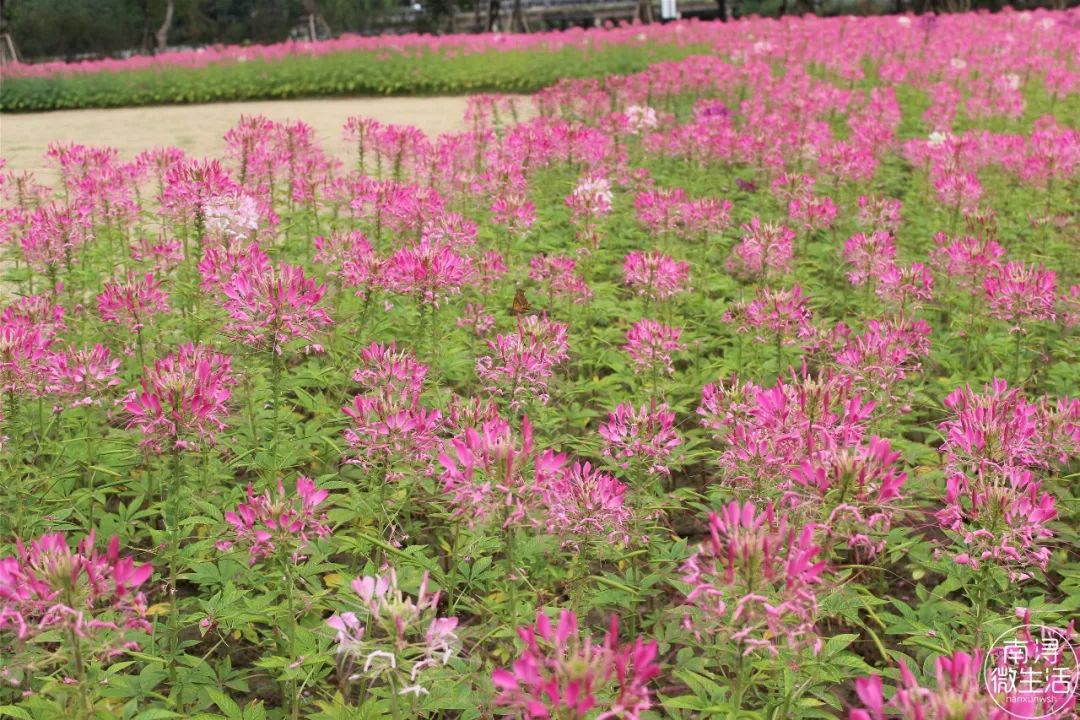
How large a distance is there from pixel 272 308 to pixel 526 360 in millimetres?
807

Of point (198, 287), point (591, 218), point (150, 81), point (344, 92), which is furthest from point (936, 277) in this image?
point (150, 81)

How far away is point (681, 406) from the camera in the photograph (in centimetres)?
381

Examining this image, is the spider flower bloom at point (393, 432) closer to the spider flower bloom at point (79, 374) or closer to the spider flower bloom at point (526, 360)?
the spider flower bloom at point (526, 360)

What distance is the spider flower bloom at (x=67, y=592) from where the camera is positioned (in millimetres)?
1578

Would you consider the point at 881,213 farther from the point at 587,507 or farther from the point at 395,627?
the point at 395,627

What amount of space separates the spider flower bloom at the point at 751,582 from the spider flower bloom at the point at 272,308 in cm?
149

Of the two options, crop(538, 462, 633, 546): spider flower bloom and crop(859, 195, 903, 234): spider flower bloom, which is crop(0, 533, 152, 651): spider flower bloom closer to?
crop(538, 462, 633, 546): spider flower bloom

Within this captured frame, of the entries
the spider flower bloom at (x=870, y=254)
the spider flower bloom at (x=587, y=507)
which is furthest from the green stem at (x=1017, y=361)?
the spider flower bloom at (x=587, y=507)

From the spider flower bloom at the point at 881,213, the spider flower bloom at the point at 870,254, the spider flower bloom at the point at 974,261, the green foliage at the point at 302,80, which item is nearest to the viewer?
the spider flower bloom at the point at 974,261

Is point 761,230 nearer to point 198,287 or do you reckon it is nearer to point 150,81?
point 198,287

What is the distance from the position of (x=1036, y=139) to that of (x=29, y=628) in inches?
270

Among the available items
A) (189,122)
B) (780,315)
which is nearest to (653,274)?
(780,315)

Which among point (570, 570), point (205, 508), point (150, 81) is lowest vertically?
point (570, 570)

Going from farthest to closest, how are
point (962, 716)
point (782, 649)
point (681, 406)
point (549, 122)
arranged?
point (549, 122) < point (681, 406) < point (782, 649) < point (962, 716)
